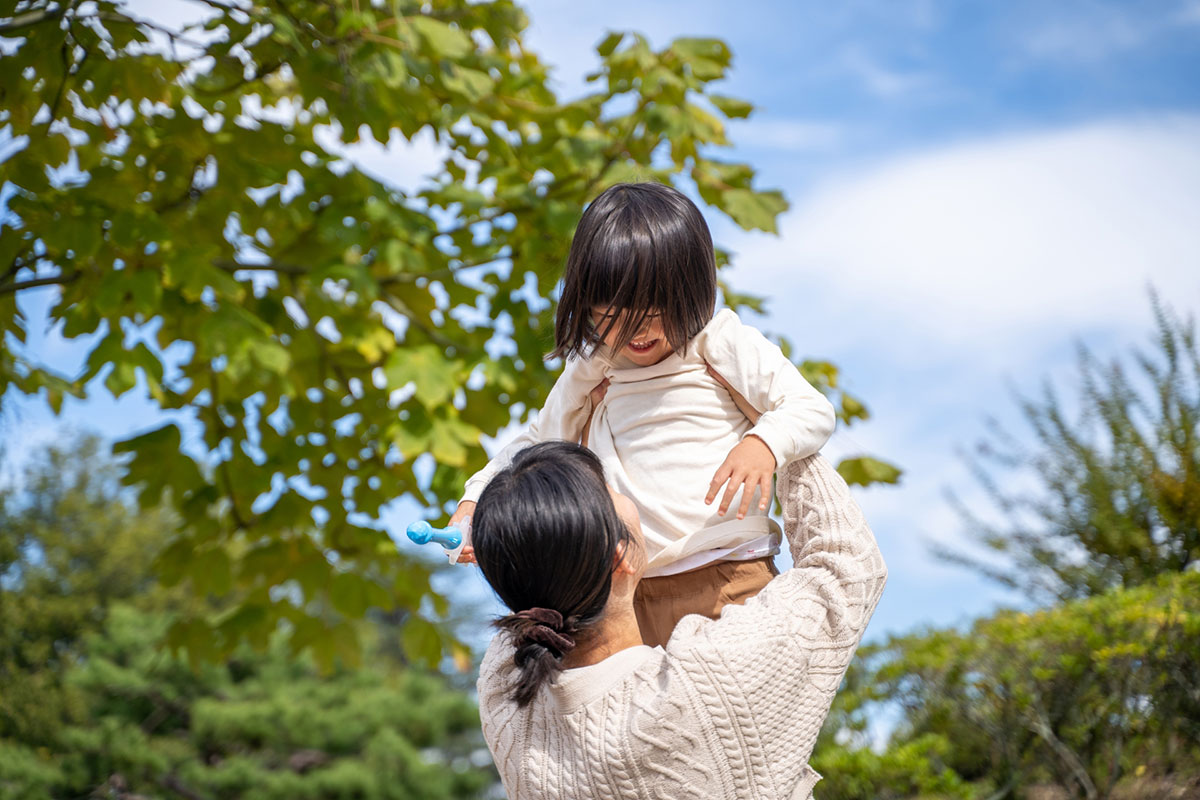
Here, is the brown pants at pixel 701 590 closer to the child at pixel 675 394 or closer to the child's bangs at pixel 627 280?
the child at pixel 675 394

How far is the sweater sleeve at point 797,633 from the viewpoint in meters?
1.26

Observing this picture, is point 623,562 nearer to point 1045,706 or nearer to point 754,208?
point 754,208

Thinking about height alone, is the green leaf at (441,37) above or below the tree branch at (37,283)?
above

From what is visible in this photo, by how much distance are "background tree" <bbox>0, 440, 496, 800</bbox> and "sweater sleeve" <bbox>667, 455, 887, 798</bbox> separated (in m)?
5.65

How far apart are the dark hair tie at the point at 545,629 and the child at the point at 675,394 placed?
0.19 meters

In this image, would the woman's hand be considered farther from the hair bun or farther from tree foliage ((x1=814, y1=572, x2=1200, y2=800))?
tree foliage ((x1=814, y1=572, x2=1200, y2=800))

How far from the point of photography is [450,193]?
12.6ft

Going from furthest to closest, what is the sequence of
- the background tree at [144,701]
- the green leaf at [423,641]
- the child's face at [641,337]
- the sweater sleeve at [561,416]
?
the background tree at [144,701] < the green leaf at [423,641] < the sweater sleeve at [561,416] < the child's face at [641,337]

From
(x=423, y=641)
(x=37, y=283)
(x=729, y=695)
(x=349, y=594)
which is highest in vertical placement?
(x=37, y=283)

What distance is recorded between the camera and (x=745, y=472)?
1260mm

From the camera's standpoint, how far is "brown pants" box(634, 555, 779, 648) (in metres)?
1.41

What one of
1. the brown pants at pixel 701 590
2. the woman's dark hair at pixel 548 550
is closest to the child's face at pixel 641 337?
the woman's dark hair at pixel 548 550

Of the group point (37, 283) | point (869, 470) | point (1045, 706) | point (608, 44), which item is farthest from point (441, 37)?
point (1045, 706)

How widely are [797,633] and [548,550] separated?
1.09ft
